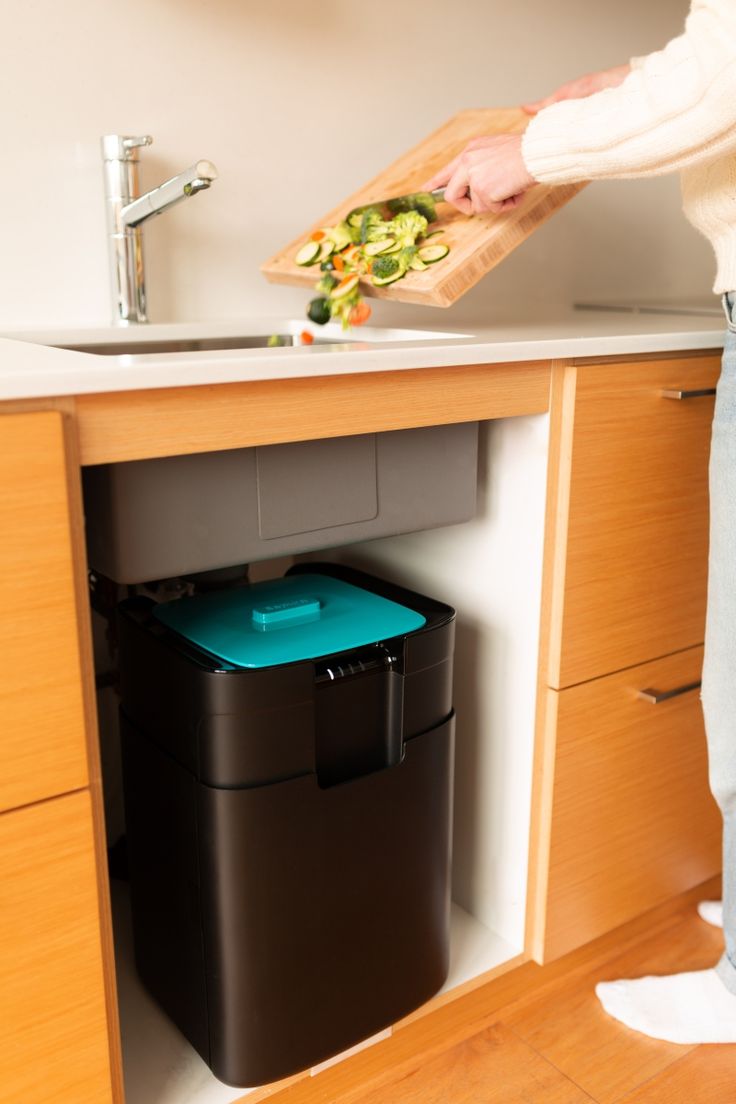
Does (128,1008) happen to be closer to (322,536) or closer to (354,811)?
(354,811)

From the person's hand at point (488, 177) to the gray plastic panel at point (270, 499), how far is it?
0.81 feet

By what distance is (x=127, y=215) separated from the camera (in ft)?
4.20

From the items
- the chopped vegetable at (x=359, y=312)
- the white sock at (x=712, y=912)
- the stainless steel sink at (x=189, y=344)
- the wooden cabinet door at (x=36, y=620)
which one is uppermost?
the chopped vegetable at (x=359, y=312)

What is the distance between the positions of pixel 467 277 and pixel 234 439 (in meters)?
0.38

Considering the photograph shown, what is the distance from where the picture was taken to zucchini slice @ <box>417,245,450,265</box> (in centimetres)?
118

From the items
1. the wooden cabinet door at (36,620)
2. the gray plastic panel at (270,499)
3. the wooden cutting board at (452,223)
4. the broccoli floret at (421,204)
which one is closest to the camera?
the wooden cabinet door at (36,620)

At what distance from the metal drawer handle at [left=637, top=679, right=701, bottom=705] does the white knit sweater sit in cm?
50

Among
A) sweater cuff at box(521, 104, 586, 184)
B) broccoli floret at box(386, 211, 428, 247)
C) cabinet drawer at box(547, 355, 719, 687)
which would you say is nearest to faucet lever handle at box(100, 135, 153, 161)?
broccoli floret at box(386, 211, 428, 247)

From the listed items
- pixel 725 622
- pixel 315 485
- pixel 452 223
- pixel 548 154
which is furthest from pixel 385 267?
pixel 725 622

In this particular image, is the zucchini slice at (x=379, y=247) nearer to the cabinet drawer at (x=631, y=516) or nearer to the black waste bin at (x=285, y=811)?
the cabinet drawer at (x=631, y=516)

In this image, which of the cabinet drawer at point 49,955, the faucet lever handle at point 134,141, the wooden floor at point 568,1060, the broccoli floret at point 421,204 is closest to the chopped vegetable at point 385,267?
the broccoli floret at point 421,204

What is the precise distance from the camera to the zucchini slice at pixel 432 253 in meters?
1.18

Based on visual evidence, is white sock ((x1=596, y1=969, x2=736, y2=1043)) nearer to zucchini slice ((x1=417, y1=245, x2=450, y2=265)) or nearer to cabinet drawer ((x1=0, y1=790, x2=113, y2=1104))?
cabinet drawer ((x1=0, y1=790, x2=113, y2=1104))

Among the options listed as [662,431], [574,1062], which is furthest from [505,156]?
[574,1062]
